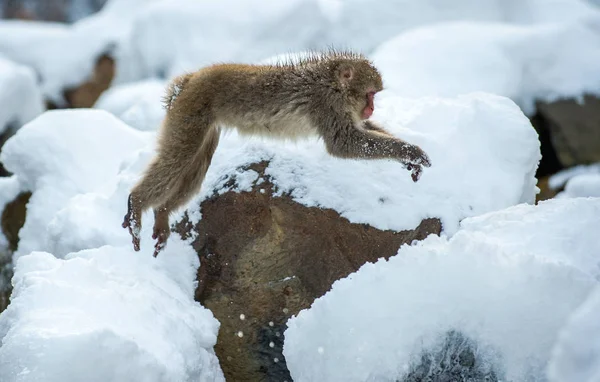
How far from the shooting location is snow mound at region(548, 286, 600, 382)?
2.19 meters

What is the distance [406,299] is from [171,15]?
6.74m

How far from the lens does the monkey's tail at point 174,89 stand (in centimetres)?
391

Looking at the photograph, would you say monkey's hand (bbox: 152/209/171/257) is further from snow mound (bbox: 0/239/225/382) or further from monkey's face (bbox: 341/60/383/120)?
monkey's face (bbox: 341/60/383/120)

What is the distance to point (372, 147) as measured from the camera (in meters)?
3.61

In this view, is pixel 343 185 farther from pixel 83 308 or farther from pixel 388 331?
pixel 83 308

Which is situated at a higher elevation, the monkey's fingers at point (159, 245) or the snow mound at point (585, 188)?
the snow mound at point (585, 188)

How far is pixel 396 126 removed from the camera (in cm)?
405

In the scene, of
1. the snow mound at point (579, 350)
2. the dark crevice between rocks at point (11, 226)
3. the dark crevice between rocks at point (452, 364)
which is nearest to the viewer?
the snow mound at point (579, 350)

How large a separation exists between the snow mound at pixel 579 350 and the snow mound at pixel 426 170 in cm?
125

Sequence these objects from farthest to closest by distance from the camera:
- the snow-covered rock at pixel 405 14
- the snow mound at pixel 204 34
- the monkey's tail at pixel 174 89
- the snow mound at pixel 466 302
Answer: the snow-covered rock at pixel 405 14
the snow mound at pixel 204 34
the monkey's tail at pixel 174 89
the snow mound at pixel 466 302

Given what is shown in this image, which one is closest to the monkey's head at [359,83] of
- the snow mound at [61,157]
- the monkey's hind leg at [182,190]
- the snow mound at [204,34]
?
the monkey's hind leg at [182,190]

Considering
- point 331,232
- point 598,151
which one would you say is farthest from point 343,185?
point 598,151

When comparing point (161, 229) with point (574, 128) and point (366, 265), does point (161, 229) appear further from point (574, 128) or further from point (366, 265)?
point (574, 128)

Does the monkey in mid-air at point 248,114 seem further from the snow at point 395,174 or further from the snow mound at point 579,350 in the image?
the snow mound at point 579,350
